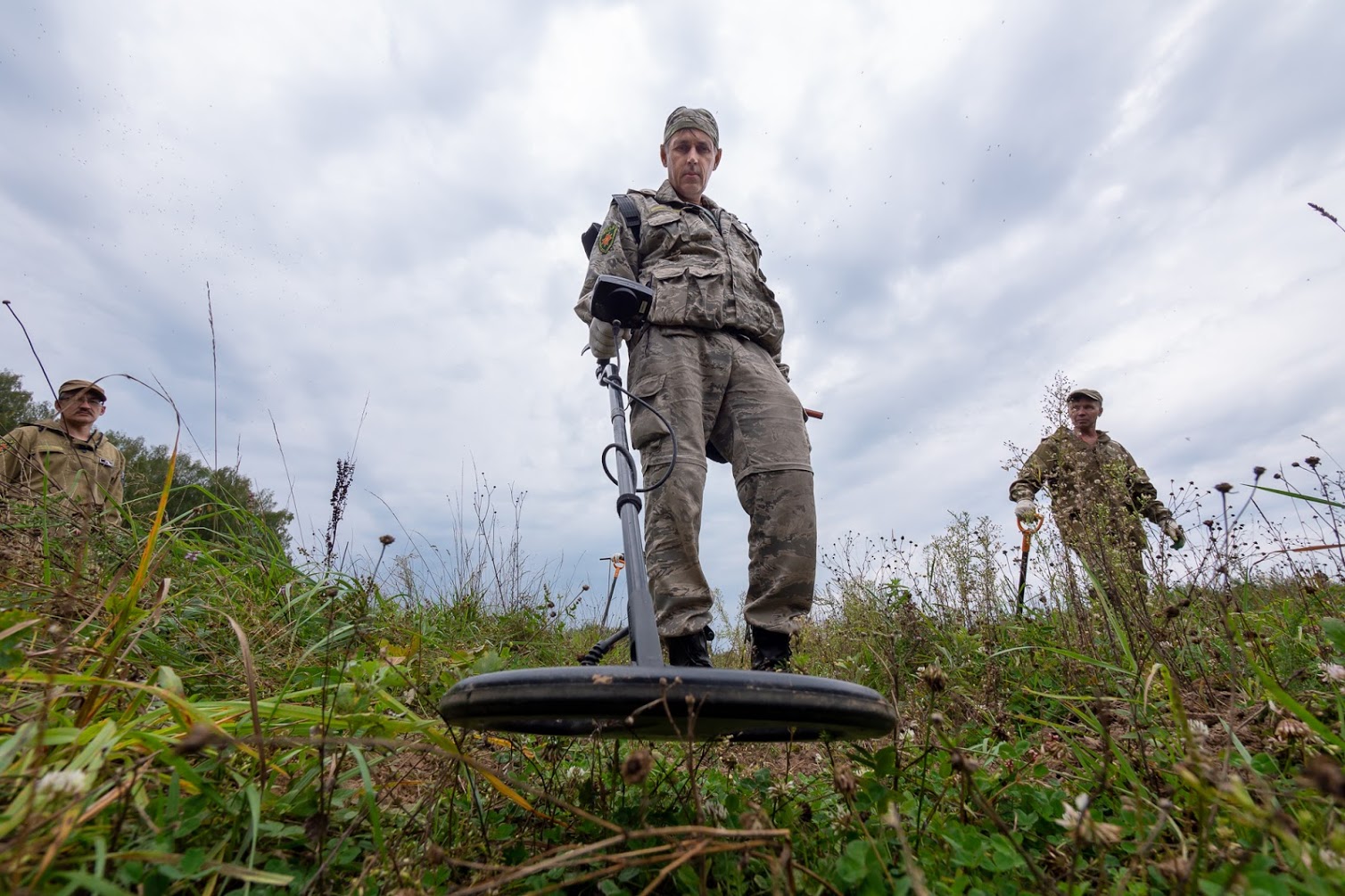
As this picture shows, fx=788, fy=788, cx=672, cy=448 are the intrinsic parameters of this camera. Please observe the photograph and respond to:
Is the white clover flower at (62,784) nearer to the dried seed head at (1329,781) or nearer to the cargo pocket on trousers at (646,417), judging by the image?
the dried seed head at (1329,781)

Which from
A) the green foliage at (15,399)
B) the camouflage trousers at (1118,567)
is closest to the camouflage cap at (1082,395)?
the camouflage trousers at (1118,567)

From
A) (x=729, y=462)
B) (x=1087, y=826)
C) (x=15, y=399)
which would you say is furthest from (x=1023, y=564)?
(x=15, y=399)

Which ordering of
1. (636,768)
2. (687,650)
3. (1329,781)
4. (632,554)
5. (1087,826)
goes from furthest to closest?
(687,650) → (632,554) → (1087,826) → (636,768) → (1329,781)

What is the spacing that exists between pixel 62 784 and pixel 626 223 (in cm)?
303

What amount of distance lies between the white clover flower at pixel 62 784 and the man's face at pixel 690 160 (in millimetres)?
3289

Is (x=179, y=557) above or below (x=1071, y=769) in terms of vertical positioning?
above

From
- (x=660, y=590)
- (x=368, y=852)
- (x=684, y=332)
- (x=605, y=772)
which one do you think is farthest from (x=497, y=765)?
(x=684, y=332)

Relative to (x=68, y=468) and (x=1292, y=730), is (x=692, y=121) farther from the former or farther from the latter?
(x=68, y=468)

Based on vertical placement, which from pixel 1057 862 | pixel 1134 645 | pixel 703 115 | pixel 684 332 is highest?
pixel 703 115

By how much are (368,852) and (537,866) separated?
633 millimetres

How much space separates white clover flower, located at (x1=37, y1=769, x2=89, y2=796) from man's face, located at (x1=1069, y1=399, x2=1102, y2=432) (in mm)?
6285

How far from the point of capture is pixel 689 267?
3371 millimetres

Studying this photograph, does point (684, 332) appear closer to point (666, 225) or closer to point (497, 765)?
point (666, 225)

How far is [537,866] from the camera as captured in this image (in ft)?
2.89
